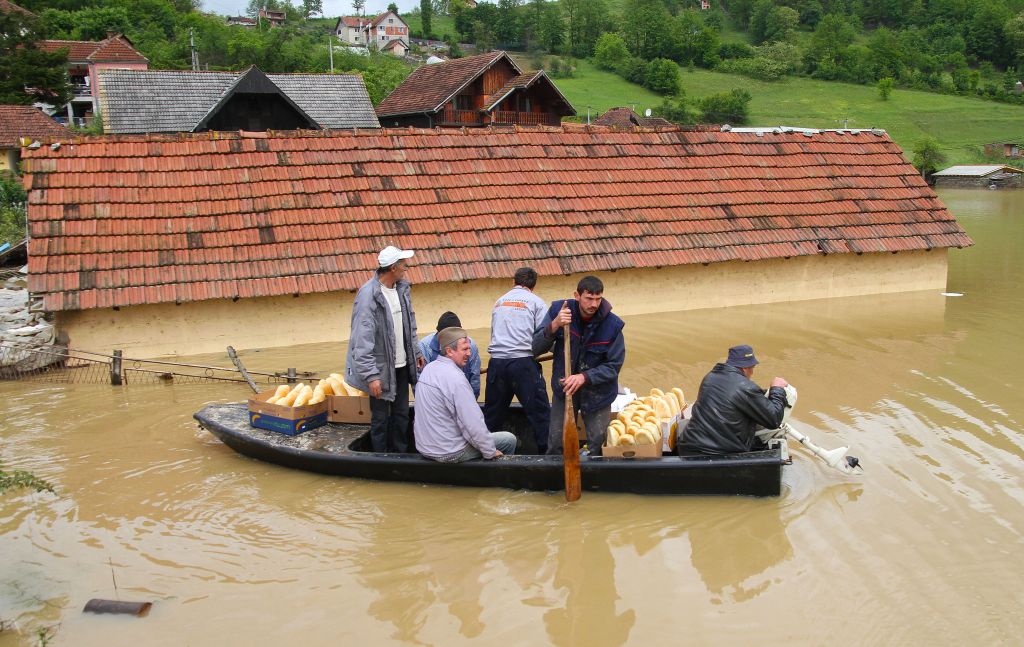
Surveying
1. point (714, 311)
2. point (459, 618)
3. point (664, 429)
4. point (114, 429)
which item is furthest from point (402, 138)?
point (459, 618)

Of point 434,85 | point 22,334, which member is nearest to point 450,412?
point 22,334

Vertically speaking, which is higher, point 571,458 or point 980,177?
point 980,177

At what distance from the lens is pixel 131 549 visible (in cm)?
671

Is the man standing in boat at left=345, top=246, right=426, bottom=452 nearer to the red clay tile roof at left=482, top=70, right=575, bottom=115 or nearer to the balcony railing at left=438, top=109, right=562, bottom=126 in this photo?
the balcony railing at left=438, top=109, right=562, bottom=126

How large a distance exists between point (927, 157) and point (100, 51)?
54402mm

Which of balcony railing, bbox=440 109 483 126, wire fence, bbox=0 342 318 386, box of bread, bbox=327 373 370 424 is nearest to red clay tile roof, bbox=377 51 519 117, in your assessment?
balcony railing, bbox=440 109 483 126

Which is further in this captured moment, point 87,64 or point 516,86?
point 87,64

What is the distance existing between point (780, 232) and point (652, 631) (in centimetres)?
1100

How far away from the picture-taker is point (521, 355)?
8.20 m

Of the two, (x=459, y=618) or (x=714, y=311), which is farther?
(x=714, y=311)

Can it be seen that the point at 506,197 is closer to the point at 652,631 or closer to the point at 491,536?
the point at 491,536

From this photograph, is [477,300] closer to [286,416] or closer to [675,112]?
[286,416]

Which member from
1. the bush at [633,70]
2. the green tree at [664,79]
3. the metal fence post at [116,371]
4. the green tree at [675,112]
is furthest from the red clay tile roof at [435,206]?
the bush at [633,70]

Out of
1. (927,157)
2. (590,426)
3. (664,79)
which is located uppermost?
(664,79)
